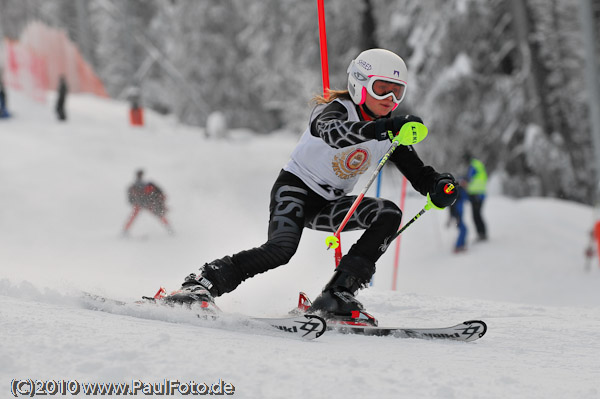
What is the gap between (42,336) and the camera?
7.72 ft

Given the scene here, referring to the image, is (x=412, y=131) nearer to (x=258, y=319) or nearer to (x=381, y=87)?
(x=381, y=87)

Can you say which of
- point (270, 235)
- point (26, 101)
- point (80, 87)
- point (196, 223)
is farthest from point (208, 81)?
point (270, 235)

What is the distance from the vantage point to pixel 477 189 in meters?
11.5

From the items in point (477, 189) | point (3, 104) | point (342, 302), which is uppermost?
point (3, 104)

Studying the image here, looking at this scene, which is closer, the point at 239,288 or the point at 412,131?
the point at 412,131

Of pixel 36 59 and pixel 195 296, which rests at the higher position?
pixel 36 59

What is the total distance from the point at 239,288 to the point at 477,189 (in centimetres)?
690

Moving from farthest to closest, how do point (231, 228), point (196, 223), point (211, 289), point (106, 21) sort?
point (106, 21) < point (196, 223) < point (231, 228) < point (211, 289)

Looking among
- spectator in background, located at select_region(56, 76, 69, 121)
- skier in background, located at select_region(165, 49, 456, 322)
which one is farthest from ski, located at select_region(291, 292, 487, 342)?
spectator in background, located at select_region(56, 76, 69, 121)

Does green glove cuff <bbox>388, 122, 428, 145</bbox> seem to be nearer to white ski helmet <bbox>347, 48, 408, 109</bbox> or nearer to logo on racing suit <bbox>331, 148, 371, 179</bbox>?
white ski helmet <bbox>347, 48, 408, 109</bbox>

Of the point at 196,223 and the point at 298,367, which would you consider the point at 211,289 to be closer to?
the point at 298,367

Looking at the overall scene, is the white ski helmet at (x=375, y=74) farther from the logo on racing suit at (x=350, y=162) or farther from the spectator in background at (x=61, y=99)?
the spectator in background at (x=61, y=99)

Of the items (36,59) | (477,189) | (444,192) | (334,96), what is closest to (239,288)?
(334,96)

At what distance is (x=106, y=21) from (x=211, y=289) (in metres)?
37.3
